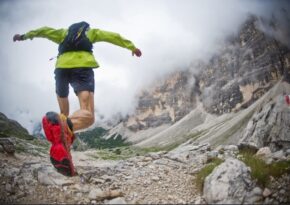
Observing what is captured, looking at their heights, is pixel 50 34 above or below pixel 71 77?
above

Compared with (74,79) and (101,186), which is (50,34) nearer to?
(74,79)

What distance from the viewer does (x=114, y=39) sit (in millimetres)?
7906

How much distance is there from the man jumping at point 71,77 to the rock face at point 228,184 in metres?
3.12

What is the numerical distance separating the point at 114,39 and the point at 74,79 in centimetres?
149

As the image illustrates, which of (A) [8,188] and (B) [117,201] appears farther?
(A) [8,188]

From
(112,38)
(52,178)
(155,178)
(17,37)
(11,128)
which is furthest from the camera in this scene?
(11,128)

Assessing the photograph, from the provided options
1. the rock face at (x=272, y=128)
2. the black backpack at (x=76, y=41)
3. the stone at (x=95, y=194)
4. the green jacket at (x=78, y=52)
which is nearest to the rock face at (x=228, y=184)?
the stone at (x=95, y=194)

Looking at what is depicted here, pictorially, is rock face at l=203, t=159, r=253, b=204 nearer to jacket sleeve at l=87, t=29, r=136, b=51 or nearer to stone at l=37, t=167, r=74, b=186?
stone at l=37, t=167, r=74, b=186

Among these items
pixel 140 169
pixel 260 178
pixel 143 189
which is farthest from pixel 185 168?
pixel 260 178

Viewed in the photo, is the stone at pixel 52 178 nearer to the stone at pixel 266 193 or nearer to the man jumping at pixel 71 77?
the man jumping at pixel 71 77

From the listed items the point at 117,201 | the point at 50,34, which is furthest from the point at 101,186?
the point at 50,34

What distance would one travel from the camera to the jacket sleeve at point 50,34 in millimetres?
7902

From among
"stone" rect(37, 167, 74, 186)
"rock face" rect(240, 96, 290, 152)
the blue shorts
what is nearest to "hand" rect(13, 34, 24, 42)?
the blue shorts

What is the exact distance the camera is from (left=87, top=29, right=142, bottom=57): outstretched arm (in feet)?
25.6
